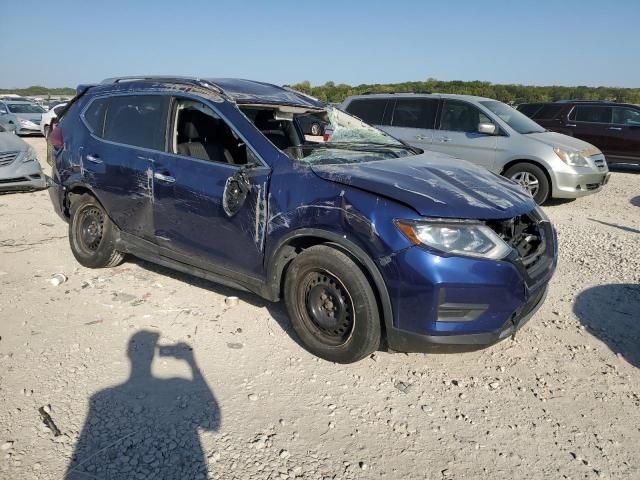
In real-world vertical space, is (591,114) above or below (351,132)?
above

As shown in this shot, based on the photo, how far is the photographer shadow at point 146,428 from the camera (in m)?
2.27

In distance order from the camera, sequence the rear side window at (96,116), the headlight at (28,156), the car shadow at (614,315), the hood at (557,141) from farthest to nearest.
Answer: the headlight at (28,156)
the hood at (557,141)
the rear side window at (96,116)
the car shadow at (614,315)

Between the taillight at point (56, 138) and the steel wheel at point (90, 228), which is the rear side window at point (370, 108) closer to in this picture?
the taillight at point (56, 138)

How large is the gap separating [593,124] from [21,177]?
39.3ft

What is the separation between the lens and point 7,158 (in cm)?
775

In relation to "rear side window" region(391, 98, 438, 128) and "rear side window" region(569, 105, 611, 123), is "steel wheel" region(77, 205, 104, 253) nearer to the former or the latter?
"rear side window" region(391, 98, 438, 128)

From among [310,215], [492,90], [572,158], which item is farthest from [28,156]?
[492,90]

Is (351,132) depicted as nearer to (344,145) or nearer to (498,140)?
(344,145)

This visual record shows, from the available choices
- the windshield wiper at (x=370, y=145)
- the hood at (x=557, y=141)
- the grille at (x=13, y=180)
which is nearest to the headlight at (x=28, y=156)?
the grille at (x=13, y=180)

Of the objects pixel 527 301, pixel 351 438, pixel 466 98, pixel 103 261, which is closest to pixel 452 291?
pixel 527 301

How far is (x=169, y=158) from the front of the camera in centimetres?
376

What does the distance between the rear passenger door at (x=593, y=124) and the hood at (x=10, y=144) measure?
11513 millimetres

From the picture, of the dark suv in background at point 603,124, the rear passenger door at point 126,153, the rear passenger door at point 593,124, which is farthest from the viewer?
the rear passenger door at point 593,124

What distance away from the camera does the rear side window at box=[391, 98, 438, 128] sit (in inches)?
341
